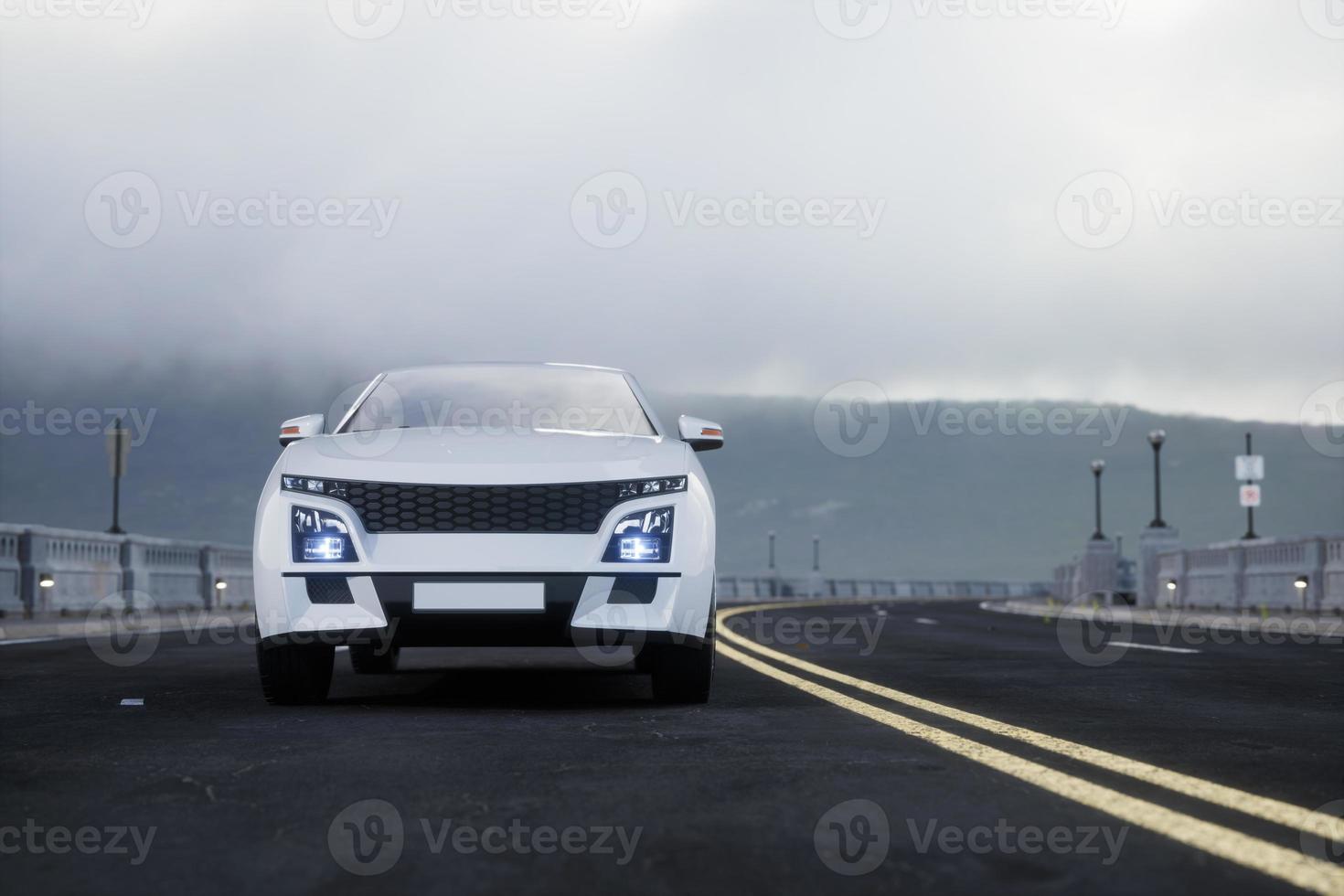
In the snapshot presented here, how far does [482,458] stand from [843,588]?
65301 mm

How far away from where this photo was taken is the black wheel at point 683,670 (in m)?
6.39

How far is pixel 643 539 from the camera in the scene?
19.8ft

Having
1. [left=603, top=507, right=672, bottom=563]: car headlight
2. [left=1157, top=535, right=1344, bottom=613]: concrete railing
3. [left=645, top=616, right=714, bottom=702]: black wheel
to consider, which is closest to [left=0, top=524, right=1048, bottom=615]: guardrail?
[left=1157, top=535, right=1344, bottom=613]: concrete railing

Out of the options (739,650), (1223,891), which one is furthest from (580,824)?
(739,650)

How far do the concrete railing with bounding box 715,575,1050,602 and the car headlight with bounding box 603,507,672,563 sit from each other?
146 feet

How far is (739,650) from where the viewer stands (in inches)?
447

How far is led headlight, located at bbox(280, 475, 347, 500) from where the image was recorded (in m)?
6.01

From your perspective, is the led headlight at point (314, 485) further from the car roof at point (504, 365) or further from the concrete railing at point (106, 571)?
the concrete railing at point (106, 571)

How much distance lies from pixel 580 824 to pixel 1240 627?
19.0m

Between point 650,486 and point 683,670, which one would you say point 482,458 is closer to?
point 650,486

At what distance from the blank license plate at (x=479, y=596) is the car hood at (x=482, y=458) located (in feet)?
1.52

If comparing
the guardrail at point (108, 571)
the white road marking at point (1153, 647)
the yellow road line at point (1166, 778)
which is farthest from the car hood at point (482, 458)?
the guardrail at point (108, 571)

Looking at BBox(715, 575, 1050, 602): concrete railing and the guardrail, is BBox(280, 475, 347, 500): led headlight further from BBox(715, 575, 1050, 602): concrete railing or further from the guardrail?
BBox(715, 575, 1050, 602): concrete railing

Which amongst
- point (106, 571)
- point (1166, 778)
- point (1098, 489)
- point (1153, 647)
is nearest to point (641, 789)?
point (1166, 778)
